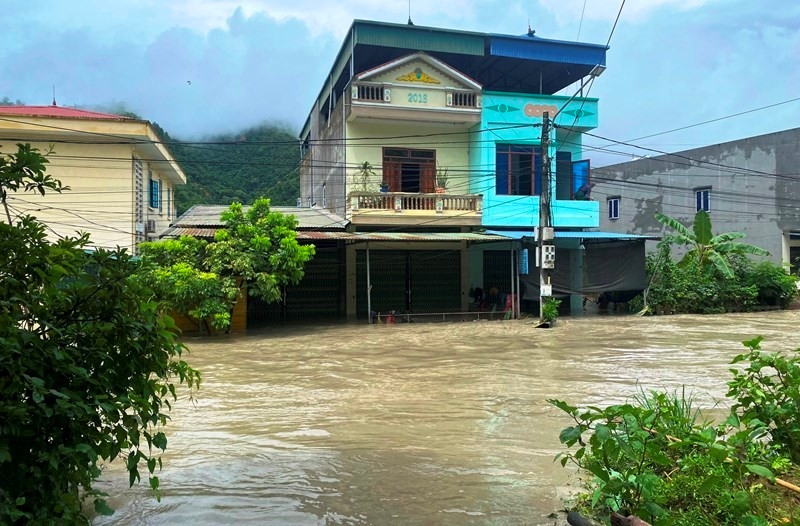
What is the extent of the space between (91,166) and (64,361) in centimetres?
1566

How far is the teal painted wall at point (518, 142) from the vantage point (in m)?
18.6

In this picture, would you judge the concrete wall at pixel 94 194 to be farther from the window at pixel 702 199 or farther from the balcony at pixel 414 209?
the window at pixel 702 199

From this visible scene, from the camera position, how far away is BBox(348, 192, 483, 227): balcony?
1714 centimetres

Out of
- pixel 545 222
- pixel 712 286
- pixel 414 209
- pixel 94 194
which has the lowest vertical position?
pixel 712 286

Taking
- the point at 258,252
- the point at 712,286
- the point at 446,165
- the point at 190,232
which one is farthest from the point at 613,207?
the point at 190,232

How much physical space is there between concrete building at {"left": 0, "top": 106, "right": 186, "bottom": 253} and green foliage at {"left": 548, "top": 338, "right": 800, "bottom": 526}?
15216mm

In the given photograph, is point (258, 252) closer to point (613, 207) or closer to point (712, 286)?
point (712, 286)

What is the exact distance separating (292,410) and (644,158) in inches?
1063

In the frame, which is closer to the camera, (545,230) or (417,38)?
(545,230)

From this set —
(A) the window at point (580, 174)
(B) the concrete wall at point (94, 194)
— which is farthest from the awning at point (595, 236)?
(B) the concrete wall at point (94, 194)

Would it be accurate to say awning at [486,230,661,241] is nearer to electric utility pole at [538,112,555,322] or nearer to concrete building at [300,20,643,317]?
concrete building at [300,20,643,317]

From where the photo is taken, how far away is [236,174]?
32.3 metres

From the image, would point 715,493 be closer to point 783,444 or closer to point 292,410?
point 783,444

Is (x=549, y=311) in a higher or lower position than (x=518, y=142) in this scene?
lower
